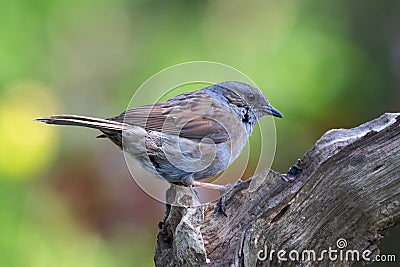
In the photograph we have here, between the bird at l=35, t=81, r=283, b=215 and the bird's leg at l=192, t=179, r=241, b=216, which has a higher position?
the bird at l=35, t=81, r=283, b=215

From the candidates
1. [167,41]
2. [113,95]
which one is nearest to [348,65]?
[167,41]

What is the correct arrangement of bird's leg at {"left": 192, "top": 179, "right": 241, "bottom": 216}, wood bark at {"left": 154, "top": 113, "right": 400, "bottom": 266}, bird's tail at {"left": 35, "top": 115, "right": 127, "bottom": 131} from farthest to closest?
bird's tail at {"left": 35, "top": 115, "right": 127, "bottom": 131}, bird's leg at {"left": 192, "top": 179, "right": 241, "bottom": 216}, wood bark at {"left": 154, "top": 113, "right": 400, "bottom": 266}

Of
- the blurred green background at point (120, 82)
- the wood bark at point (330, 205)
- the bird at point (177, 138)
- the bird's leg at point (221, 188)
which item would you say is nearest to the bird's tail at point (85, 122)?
the bird at point (177, 138)

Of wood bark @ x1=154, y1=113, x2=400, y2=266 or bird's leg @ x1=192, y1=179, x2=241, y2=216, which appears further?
bird's leg @ x1=192, y1=179, x2=241, y2=216

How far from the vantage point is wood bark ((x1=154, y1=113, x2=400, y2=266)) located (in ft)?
9.97

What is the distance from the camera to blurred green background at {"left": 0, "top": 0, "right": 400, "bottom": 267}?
4734 mm

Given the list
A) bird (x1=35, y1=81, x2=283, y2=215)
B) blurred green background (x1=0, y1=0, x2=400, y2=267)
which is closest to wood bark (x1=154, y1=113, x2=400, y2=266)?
bird (x1=35, y1=81, x2=283, y2=215)

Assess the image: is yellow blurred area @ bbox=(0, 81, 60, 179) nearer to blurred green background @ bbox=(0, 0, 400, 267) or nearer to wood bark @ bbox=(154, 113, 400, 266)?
blurred green background @ bbox=(0, 0, 400, 267)

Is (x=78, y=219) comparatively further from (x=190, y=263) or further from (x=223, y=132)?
(x=190, y=263)

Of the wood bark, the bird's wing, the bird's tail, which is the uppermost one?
the bird's wing

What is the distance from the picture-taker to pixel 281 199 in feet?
10.2

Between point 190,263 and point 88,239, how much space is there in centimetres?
168

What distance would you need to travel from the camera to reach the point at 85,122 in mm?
3623

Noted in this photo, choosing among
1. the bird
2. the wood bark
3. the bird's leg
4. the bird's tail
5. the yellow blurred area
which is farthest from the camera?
the yellow blurred area
